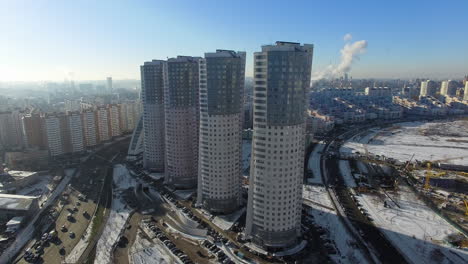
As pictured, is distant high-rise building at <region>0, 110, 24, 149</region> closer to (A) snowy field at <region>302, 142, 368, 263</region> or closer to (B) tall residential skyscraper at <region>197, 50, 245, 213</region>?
(B) tall residential skyscraper at <region>197, 50, 245, 213</region>

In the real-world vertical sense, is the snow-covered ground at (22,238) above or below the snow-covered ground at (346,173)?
below

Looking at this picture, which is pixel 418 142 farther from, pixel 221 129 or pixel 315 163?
pixel 221 129

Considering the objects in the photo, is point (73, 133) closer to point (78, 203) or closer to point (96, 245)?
point (78, 203)

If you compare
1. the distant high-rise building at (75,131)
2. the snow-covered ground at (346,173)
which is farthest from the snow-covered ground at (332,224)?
the distant high-rise building at (75,131)

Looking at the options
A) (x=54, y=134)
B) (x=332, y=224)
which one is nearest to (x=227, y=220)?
(x=332, y=224)

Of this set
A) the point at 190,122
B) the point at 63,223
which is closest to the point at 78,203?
the point at 63,223

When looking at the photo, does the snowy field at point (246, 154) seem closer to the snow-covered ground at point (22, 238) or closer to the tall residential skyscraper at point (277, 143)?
the tall residential skyscraper at point (277, 143)

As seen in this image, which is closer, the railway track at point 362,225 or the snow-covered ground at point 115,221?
the railway track at point 362,225
